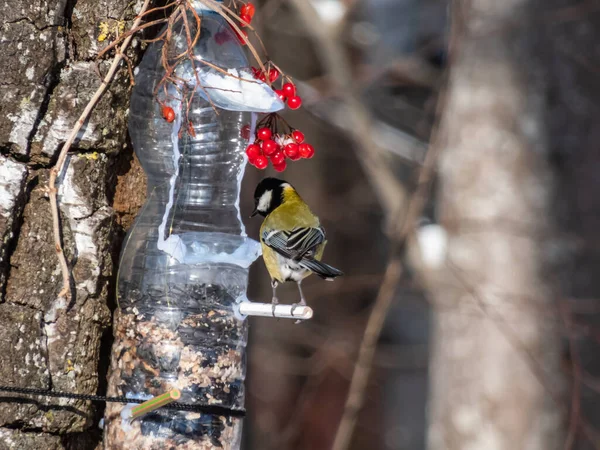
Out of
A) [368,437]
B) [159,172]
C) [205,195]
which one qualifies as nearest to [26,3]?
[159,172]

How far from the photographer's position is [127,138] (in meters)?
2.08

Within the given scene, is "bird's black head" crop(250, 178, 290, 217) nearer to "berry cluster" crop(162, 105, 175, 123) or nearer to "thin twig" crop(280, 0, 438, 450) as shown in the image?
"berry cluster" crop(162, 105, 175, 123)

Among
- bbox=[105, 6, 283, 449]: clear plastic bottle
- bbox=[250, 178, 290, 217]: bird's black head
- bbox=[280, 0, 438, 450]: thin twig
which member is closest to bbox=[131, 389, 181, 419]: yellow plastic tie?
bbox=[105, 6, 283, 449]: clear plastic bottle

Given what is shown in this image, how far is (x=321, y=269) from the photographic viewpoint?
7.89ft

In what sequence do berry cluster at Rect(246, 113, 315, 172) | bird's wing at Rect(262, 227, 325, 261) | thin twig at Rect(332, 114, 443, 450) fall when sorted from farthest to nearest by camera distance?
thin twig at Rect(332, 114, 443, 450)
bird's wing at Rect(262, 227, 325, 261)
berry cluster at Rect(246, 113, 315, 172)

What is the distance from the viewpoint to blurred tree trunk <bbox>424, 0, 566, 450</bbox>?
4430 millimetres

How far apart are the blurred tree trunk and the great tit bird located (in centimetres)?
172

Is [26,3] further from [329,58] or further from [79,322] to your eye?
[329,58]

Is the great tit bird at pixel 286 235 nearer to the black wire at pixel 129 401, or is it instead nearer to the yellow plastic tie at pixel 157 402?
the black wire at pixel 129 401

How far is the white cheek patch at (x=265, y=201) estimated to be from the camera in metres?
2.82

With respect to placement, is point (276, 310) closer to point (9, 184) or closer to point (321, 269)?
point (321, 269)

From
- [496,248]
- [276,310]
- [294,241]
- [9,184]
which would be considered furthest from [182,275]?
[496,248]

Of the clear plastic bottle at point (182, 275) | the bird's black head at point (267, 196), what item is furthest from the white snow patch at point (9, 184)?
the bird's black head at point (267, 196)

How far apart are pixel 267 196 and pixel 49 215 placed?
3.40ft
